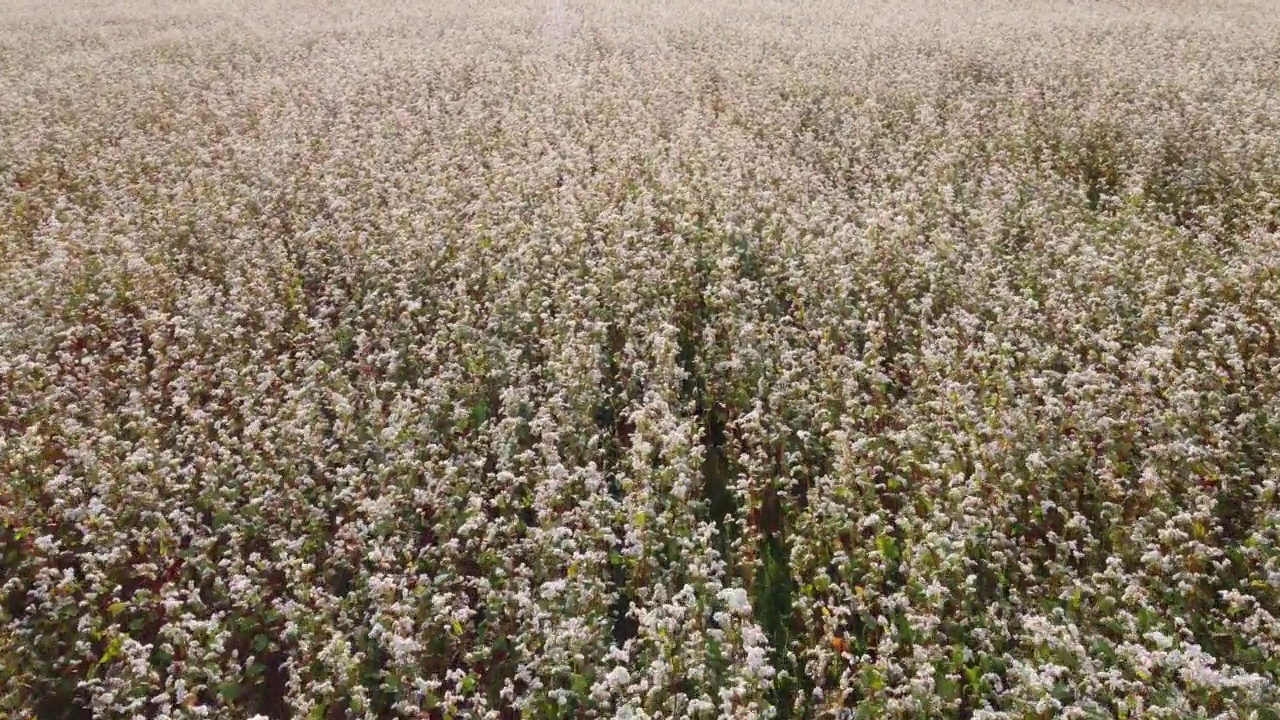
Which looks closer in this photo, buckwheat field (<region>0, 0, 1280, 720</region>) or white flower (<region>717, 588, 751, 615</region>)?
white flower (<region>717, 588, 751, 615</region>)

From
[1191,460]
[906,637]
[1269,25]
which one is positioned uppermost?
[1269,25]

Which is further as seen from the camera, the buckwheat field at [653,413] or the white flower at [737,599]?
the buckwheat field at [653,413]

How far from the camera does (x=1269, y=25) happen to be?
65.1 ft

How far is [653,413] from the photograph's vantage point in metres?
6.74

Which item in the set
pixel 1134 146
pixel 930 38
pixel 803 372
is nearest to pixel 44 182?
pixel 803 372

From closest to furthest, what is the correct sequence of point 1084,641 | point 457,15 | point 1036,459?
point 1084,641 < point 1036,459 < point 457,15

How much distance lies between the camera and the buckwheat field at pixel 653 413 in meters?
4.88

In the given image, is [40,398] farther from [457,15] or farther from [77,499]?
[457,15]

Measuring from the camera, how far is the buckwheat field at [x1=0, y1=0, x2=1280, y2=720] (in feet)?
16.0

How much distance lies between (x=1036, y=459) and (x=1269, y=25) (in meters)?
19.7

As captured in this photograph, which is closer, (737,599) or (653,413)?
(737,599)

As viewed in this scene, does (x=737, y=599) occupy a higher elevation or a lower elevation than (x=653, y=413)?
higher

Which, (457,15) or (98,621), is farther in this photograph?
(457,15)

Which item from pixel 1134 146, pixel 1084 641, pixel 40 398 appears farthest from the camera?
pixel 1134 146
